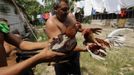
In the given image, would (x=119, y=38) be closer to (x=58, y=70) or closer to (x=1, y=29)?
(x=1, y=29)

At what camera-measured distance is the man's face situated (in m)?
4.82

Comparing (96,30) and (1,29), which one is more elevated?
(1,29)

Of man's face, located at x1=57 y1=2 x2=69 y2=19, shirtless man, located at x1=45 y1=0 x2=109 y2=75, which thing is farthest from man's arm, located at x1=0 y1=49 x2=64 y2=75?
man's face, located at x1=57 y1=2 x2=69 y2=19

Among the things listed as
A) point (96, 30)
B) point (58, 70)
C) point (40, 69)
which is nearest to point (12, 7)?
point (40, 69)

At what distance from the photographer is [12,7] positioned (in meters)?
20.3

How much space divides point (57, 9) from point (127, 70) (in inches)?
159

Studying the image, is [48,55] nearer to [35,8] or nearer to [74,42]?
[74,42]

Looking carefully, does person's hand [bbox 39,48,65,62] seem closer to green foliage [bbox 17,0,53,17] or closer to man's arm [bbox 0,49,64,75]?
man's arm [bbox 0,49,64,75]

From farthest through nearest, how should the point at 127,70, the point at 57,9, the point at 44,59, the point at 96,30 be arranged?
the point at 127,70 < the point at 57,9 < the point at 96,30 < the point at 44,59

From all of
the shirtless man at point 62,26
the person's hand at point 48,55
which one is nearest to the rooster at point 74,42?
the person's hand at point 48,55

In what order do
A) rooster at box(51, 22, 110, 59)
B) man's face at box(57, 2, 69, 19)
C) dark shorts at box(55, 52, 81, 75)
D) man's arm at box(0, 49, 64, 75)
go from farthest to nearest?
1. dark shorts at box(55, 52, 81, 75)
2. man's face at box(57, 2, 69, 19)
3. rooster at box(51, 22, 110, 59)
4. man's arm at box(0, 49, 64, 75)

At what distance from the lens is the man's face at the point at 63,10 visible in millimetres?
4816

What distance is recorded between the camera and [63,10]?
4867 mm

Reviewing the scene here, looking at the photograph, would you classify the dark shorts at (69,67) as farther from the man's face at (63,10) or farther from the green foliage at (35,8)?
the green foliage at (35,8)
